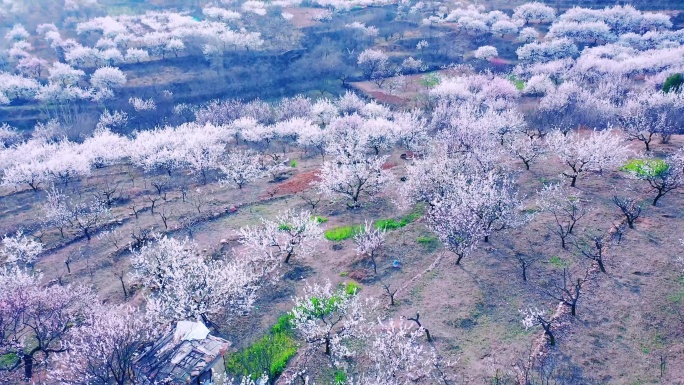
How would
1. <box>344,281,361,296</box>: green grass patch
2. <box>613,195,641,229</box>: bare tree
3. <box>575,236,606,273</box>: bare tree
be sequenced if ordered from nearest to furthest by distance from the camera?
<box>575,236,606,273</box>: bare tree < <box>344,281,361,296</box>: green grass patch < <box>613,195,641,229</box>: bare tree

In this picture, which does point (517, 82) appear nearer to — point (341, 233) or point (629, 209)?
point (629, 209)

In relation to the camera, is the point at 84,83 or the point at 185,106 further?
the point at 84,83

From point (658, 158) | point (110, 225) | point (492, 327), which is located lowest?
point (110, 225)

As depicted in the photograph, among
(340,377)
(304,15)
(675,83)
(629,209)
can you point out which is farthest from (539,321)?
(304,15)

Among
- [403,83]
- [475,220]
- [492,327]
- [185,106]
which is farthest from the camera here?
[403,83]

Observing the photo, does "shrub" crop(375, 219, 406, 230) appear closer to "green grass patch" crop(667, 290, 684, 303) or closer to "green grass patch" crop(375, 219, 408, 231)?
"green grass patch" crop(375, 219, 408, 231)

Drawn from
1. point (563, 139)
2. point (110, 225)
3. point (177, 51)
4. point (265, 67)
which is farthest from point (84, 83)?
point (563, 139)

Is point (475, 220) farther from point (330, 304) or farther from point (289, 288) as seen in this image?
point (289, 288)

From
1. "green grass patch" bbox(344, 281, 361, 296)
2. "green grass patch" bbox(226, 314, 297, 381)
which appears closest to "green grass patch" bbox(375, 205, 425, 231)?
"green grass patch" bbox(344, 281, 361, 296)
